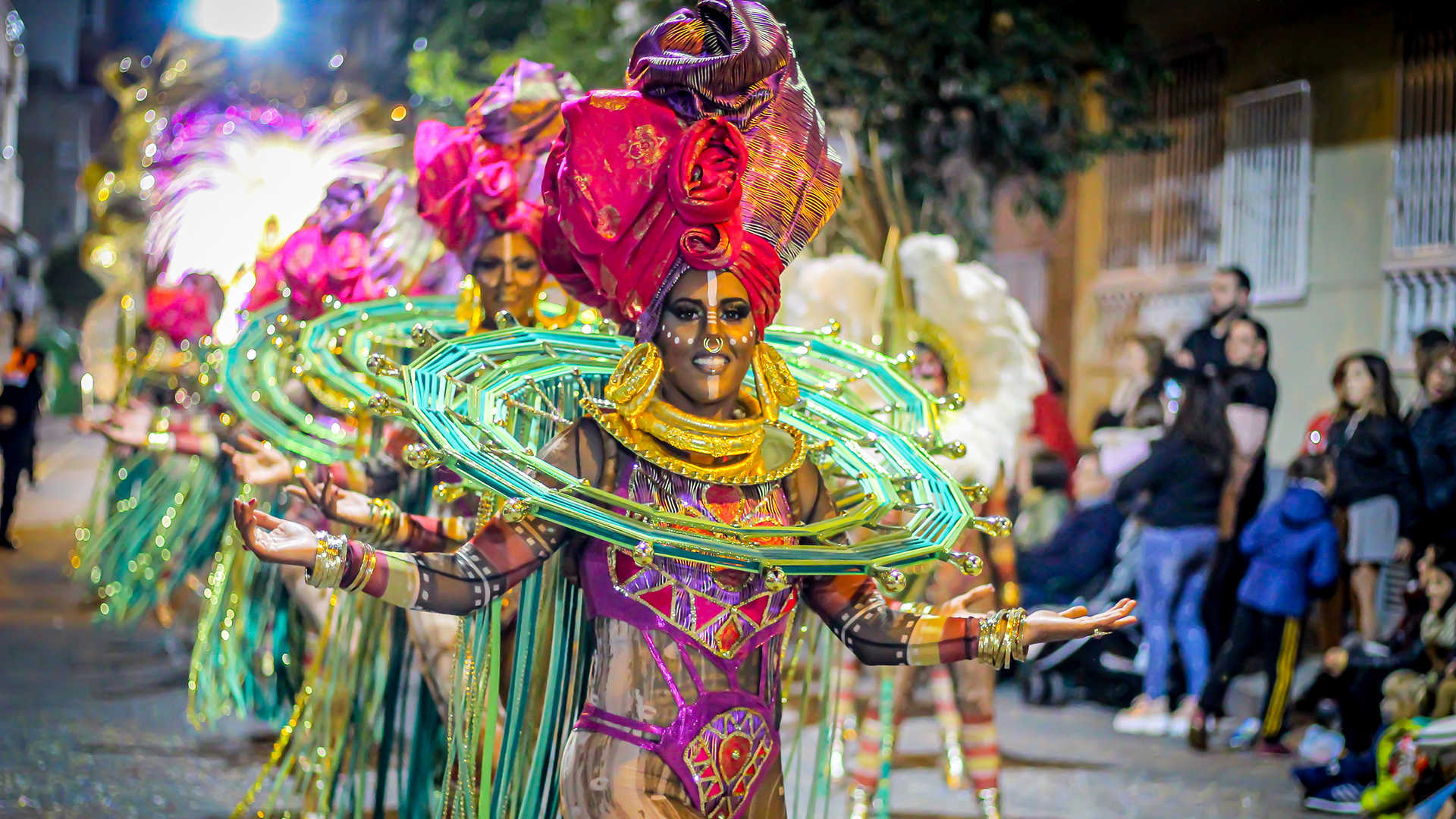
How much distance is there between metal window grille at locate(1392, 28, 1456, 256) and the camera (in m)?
8.48

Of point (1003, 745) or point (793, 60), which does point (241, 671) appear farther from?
point (793, 60)

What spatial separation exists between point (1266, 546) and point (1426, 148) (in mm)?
3145

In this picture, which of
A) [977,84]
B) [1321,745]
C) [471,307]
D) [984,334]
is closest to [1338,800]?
[1321,745]

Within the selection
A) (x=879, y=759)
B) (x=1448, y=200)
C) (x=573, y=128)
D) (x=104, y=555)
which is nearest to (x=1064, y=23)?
(x=1448, y=200)

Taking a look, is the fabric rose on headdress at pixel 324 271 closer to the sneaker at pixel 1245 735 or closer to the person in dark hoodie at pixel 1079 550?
the person in dark hoodie at pixel 1079 550

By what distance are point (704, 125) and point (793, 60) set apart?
0.34 m

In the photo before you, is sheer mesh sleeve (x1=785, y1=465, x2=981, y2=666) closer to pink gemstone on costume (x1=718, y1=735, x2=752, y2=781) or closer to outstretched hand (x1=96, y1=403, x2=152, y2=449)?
pink gemstone on costume (x1=718, y1=735, x2=752, y2=781)

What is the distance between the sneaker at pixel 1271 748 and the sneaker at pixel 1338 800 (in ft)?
2.82

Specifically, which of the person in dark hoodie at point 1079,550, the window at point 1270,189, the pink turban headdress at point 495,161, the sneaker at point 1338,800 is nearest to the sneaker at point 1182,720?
the person in dark hoodie at point 1079,550

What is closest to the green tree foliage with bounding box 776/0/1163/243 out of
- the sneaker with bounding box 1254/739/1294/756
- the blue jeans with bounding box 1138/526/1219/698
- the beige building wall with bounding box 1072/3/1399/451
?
the beige building wall with bounding box 1072/3/1399/451

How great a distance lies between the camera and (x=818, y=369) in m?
3.57

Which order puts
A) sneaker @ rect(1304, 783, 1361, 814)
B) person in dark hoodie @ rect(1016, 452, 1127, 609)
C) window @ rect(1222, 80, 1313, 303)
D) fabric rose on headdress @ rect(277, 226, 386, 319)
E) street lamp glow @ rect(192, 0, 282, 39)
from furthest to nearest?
1. window @ rect(1222, 80, 1313, 303)
2. street lamp glow @ rect(192, 0, 282, 39)
3. person in dark hoodie @ rect(1016, 452, 1127, 609)
4. sneaker @ rect(1304, 783, 1361, 814)
5. fabric rose on headdress @ rect(277, 226, 386, 319)

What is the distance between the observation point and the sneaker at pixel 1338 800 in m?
5.55

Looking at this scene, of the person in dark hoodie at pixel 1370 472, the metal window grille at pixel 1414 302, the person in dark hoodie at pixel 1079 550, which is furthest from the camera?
the metal window grille at pixel 1414 302
